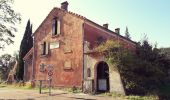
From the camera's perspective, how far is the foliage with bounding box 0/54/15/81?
272 ft

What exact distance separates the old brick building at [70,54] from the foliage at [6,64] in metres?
51.7

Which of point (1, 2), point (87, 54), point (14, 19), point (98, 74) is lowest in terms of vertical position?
point (98, 74)

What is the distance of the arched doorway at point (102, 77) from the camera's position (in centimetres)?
2250

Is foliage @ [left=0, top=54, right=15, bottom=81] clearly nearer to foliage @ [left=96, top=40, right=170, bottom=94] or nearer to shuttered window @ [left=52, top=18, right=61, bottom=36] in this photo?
shuttered window @ [left=52, top=18, right=61, bottom=36]

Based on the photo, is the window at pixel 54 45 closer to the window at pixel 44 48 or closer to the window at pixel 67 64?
the window at pixel 44 48

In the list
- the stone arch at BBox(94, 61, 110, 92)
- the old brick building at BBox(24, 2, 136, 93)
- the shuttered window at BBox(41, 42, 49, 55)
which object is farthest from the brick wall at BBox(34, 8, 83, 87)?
the stone arch at BBox(94, 61, 110, 92)

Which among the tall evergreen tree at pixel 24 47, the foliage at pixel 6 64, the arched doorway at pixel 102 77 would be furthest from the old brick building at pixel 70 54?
the foliage at pixel 6 64

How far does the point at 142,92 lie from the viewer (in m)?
20.0

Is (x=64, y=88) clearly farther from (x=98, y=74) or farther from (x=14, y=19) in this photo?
(x=14, y=19)

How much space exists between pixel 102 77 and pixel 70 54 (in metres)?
5.93

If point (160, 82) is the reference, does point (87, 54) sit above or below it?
above

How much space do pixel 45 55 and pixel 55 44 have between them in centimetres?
234

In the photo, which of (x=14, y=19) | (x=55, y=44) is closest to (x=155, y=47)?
(x=55, y=44)

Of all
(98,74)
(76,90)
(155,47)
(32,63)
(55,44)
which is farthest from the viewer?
(32,63)
